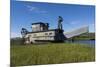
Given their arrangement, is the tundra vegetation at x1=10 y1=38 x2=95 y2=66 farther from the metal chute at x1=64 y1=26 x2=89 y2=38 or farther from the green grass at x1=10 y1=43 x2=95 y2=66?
the metal chute at x1=64 y1=26 x2=89 y2=38

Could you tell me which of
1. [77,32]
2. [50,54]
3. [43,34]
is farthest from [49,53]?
[77,32]

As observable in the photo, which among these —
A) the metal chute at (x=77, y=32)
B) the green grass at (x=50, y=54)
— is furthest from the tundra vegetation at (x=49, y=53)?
the metal chute at (x=77, y=32)

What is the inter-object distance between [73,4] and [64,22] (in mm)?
238

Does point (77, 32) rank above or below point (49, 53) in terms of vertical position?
above

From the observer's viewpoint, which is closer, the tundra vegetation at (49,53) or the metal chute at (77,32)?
the tundra vegetation at (49,53)

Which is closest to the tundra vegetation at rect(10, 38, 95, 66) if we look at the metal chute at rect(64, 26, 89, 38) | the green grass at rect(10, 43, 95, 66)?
the green grass at rect(10, 43, 95, 66)

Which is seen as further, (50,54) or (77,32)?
(77,32)

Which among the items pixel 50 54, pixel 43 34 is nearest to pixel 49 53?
pixel 50 54

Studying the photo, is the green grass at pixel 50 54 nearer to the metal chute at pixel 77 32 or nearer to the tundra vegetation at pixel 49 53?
the tundra vegetation at pixel 49 53

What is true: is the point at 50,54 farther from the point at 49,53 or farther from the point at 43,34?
the point at 43,34

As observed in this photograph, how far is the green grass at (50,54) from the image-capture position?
195cm

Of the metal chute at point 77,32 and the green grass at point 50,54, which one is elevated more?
the metal chute at point 77,32

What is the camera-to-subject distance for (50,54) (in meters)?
2.05
